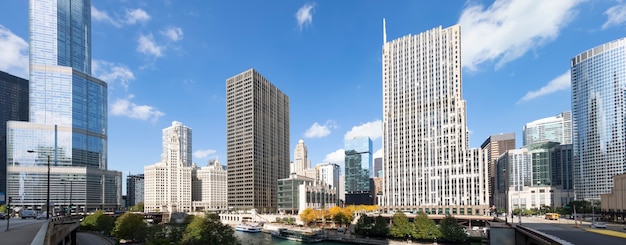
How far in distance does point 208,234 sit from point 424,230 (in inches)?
1979

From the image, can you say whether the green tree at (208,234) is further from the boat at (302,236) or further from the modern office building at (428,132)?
the modern office building at (428,132)

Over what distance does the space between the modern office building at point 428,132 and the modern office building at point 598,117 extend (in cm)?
11050

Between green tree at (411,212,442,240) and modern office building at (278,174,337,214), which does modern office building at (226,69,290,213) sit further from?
green tree at (411,212,442,240)

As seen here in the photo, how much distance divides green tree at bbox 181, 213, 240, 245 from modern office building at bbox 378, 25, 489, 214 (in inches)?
3754

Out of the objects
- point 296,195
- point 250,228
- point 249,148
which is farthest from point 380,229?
point 249,148

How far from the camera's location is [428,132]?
5413 inches

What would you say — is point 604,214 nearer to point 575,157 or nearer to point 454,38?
point 454,38

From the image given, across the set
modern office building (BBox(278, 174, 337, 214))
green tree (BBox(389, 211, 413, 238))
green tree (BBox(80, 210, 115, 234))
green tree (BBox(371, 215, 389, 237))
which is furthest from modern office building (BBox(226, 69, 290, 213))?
green tree (BBox(389, 211, 413, 238))

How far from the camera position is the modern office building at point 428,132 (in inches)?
5002

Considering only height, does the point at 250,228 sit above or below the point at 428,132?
below

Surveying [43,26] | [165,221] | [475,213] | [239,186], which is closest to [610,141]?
[475,213]

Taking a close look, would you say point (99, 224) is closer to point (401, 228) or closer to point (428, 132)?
point (401, 228)

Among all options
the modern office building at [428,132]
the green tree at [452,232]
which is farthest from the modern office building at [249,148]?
the green tree at [452,232]

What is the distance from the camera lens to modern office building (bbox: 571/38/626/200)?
173250 millimetres
